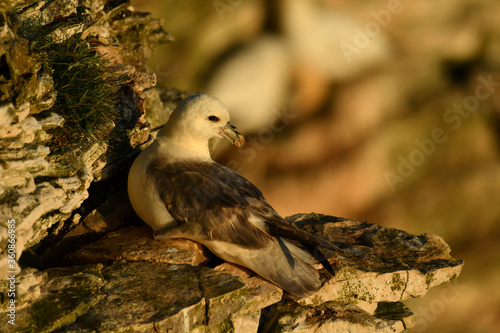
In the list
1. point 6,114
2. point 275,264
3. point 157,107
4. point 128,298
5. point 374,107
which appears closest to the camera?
point 6,114

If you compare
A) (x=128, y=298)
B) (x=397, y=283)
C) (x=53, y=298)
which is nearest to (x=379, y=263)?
(x=397, y=283)

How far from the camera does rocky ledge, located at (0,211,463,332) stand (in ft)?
12.5

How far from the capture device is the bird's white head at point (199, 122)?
4.83 m

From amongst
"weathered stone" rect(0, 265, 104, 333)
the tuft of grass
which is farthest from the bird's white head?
"weathered stone" rect(0, 265, 104, 333)

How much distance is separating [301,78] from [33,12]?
33.4ft

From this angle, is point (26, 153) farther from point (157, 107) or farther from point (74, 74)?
point (157, 107)

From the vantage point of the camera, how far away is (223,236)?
4.46 m

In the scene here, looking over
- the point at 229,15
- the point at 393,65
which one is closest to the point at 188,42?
the point at 229,15

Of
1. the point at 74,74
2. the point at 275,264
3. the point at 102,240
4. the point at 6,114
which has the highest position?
the point at 74,74

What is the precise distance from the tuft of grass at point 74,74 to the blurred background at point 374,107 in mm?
7763

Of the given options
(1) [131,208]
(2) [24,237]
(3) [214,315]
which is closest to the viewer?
(2) [24,237]

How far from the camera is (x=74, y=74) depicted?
485cm

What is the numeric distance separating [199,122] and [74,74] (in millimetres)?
1119

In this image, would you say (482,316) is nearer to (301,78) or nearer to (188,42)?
(301,78)
